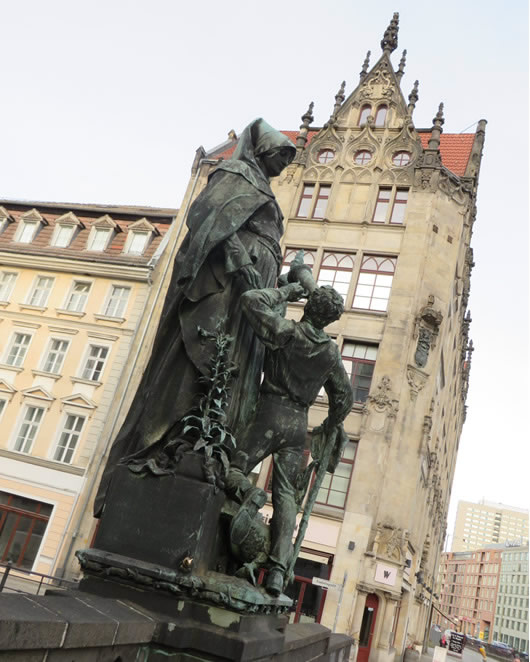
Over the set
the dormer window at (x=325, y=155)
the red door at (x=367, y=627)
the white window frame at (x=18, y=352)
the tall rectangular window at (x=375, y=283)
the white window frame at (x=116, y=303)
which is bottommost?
the red door at (x=367, y=627)

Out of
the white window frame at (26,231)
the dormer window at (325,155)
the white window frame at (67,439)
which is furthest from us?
the white window frame at (26,231)

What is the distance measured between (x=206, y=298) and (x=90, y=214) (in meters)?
27.2

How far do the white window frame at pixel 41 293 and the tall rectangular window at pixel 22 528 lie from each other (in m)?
8.06

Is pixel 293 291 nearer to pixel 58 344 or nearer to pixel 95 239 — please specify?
pixel 58 344

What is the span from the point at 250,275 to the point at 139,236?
81.6 feet

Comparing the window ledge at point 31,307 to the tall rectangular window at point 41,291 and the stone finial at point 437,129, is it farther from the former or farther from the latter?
the stone finial at point 437,129

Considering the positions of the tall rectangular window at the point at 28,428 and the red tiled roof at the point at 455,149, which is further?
the red tiled roof at the point at 455,149

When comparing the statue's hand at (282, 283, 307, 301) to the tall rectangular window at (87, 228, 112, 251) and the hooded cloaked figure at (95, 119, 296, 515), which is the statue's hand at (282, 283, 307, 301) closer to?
the hooded cloaked figure at (95, 119, 296, 515)

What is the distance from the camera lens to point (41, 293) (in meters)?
27.9

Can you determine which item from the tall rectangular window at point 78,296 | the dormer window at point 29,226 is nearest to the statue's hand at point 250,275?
the tall rectangular window at point 78,296

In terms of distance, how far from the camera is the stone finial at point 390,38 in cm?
2984

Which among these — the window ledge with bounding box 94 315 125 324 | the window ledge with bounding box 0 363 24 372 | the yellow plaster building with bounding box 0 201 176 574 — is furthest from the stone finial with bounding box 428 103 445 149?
the window ledge with bounding box 0 363 24 372

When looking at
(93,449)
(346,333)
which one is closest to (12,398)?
(93,449)

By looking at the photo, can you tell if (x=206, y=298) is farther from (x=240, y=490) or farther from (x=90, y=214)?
(x=90, y=214)
